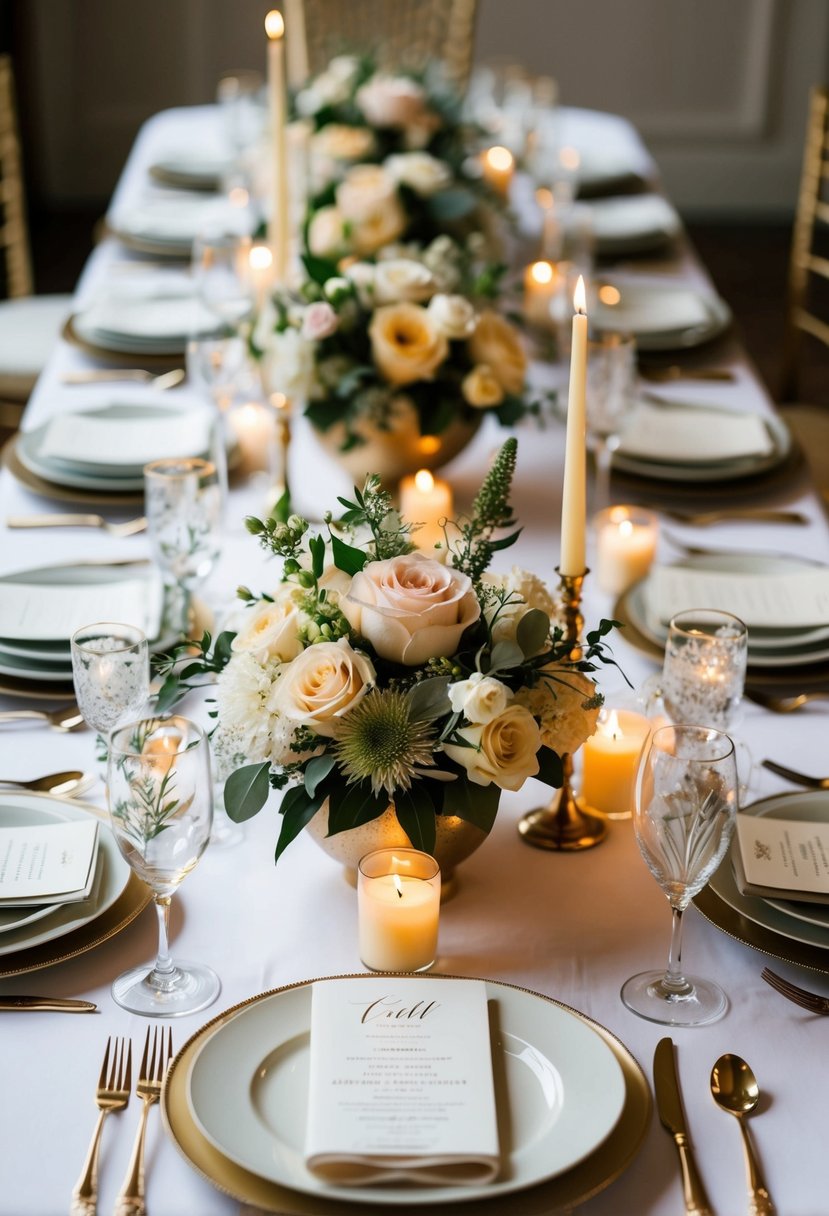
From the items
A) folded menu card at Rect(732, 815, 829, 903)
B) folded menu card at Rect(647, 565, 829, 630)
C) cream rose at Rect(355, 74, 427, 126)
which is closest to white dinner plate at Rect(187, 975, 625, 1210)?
folded menu card at Rect(732, 815, 829, 903)

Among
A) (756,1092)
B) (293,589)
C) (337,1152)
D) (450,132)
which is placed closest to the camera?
(337,1152)

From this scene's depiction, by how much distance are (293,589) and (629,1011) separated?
0.42 m

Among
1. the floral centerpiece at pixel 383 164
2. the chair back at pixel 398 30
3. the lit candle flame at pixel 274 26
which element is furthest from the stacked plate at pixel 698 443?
the chair back at pixel 398 30

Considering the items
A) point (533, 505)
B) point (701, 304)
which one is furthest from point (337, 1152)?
point (701, 304)

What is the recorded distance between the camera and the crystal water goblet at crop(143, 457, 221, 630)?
5.27ft

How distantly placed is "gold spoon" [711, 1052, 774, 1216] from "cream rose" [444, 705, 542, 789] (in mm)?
249

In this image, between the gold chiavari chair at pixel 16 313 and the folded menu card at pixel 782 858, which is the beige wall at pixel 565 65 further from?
the folded menu card at pixel 782 858

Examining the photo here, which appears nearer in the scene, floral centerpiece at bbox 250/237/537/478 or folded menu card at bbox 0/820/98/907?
folded menu card at bbox 0/820/98/907

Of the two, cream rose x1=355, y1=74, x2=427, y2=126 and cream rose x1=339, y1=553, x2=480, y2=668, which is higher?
cream rose x1=355, y1=74, x2=427, y2=126

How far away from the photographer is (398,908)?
1101 mm

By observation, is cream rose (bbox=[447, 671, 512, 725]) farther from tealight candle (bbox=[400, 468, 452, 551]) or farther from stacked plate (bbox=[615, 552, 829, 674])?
tealight candle (bbox=[400, 468, 452, 551])

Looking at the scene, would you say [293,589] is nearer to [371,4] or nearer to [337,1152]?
[337,1152]

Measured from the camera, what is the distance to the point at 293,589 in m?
1.18

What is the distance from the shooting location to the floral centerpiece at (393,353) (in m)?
1.84
